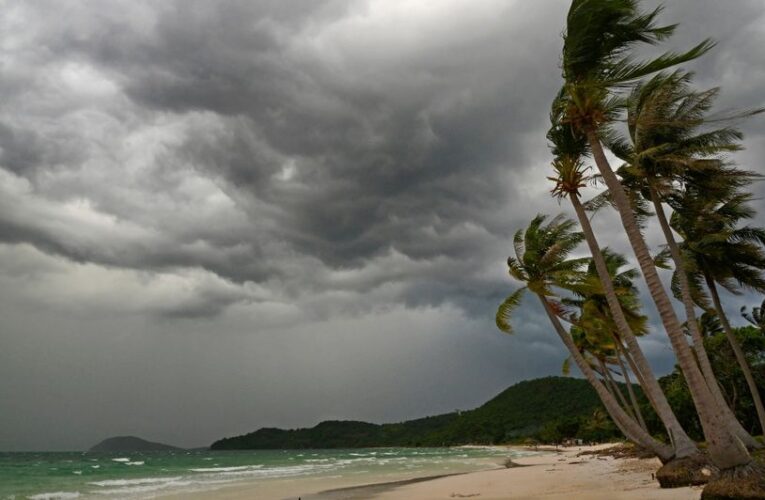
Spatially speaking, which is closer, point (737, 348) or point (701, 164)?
point (701, 164)

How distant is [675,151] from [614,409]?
7329 millimetres

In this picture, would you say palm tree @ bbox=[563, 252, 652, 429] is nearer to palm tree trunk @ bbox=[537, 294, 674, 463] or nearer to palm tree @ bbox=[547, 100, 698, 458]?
palm tree trunk @ bbox=[537, 294, 674, 463]

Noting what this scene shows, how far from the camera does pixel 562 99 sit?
13.4 metres

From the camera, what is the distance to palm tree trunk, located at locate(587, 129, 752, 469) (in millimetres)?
9648

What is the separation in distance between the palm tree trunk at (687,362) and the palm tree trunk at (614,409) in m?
2.95

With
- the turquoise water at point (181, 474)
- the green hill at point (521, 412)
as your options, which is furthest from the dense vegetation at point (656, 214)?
the green hill at point (521, 412)

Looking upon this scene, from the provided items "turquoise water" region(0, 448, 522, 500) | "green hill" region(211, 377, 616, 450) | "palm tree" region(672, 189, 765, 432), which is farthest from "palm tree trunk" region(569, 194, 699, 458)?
"green hill" region(211, 377, 616, 450)

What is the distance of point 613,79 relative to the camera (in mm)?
11430

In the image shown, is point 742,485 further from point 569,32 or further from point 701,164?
point 569,32

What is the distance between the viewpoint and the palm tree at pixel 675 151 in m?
13.2

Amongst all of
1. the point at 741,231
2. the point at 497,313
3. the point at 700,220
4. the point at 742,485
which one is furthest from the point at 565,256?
the point at 742,485

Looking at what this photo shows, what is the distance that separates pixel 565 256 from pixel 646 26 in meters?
8.10

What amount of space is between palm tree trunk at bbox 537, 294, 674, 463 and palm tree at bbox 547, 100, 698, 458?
591 mm

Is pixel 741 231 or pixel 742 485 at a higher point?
pixel 741 231
